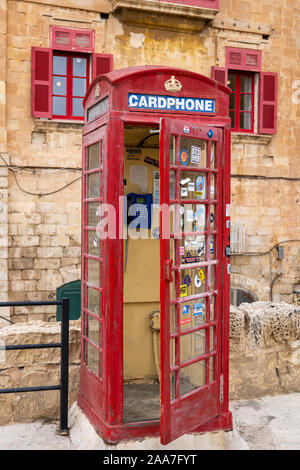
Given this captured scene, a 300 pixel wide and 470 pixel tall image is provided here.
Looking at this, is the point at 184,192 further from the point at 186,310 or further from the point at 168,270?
the point at 186,310

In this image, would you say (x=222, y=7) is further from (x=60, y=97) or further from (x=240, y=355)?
(x=240, y=355)

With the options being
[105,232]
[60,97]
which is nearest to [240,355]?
[105,232]

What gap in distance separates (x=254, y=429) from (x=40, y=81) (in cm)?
863

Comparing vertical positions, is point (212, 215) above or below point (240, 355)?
above

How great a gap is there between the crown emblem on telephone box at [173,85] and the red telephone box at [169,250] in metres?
0.01

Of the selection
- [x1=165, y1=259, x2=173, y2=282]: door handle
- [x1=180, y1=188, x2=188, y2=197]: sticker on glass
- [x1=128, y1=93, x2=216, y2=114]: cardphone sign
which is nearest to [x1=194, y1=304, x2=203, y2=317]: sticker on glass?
[x1=165, y1=259, x2=173, y2=282]: door handle

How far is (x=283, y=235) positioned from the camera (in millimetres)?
13047

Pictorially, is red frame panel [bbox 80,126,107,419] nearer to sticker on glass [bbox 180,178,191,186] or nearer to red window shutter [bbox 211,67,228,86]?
sticker on glass [bbox 180,178,191,186]

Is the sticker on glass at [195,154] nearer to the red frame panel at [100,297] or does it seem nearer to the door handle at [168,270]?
the red frame panel at [100,297]

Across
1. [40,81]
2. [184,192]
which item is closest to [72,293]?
[40,81]

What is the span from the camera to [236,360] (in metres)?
5.21

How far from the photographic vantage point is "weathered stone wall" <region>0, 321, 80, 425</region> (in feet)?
15.4

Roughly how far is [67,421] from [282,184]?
978 cm
